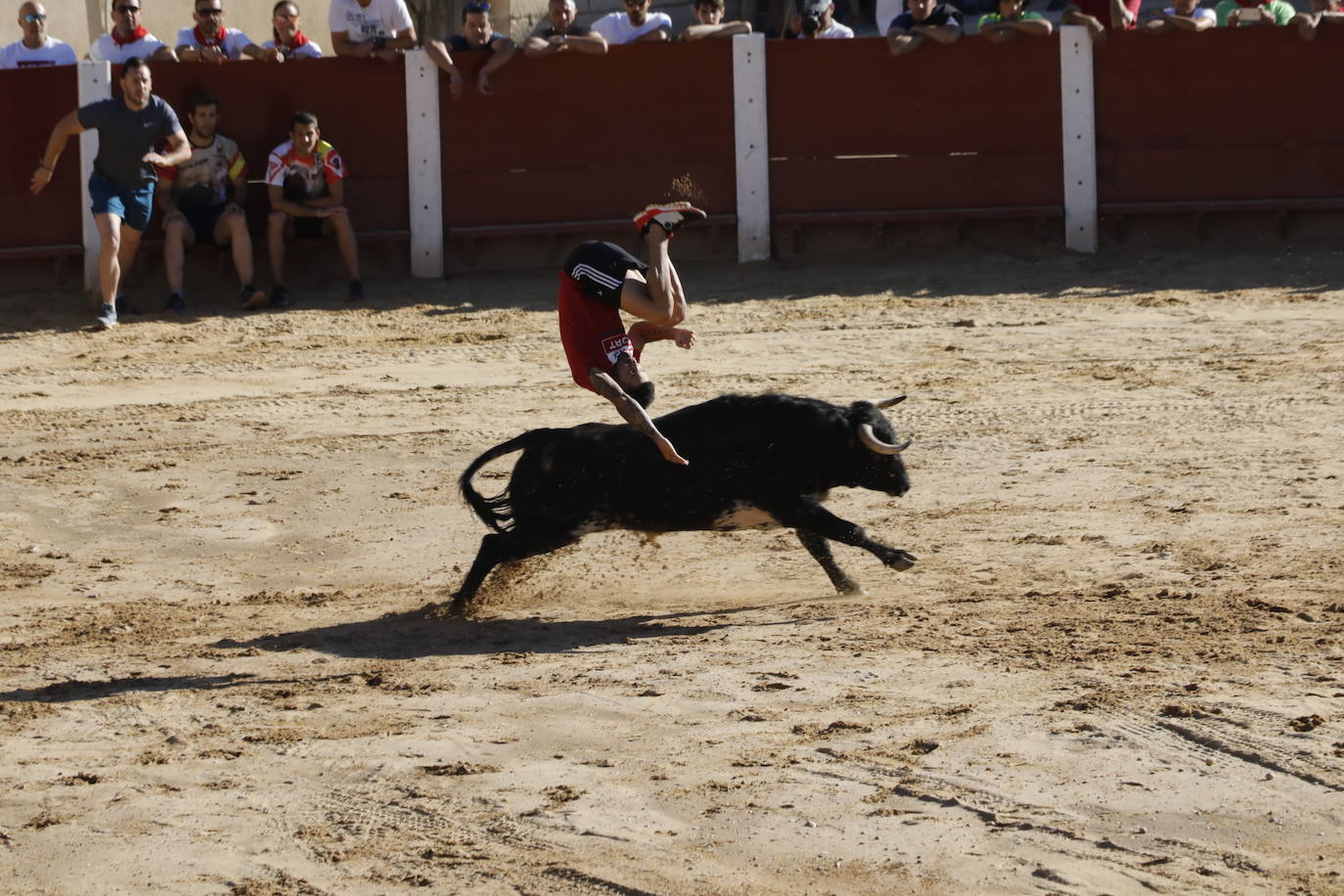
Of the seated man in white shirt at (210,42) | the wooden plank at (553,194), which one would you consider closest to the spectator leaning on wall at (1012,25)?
the wooden plank at (553,194)

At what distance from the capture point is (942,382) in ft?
27.5

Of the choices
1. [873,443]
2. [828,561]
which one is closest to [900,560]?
[828,561]

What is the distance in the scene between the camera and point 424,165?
436 inches

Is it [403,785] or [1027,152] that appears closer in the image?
[403,785]

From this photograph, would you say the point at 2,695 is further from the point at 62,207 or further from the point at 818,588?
the point at 62,207

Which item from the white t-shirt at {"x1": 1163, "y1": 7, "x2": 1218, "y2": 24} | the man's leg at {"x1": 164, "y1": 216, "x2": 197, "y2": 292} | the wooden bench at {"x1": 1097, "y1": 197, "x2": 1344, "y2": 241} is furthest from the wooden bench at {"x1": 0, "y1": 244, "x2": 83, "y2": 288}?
the white t-shirt at {"x1": 1163, "y1": 7, "x2": 1218, "y2": 24}

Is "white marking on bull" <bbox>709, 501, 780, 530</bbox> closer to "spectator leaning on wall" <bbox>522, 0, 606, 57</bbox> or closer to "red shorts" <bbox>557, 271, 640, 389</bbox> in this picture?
"red shorts" <bbox>557, 271, 640, 389</bbox>

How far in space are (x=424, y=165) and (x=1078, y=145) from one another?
159 inches

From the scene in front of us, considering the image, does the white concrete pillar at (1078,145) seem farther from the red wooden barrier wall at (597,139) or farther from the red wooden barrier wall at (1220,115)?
the red wooden barrier wall at (597,139)

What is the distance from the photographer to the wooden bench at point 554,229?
36.3ft

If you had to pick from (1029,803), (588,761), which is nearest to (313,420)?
(588,761)

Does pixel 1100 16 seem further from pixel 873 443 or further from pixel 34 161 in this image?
pixel 873 443

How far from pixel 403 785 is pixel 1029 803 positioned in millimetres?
1318

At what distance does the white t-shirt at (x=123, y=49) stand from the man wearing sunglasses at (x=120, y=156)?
748 mm
